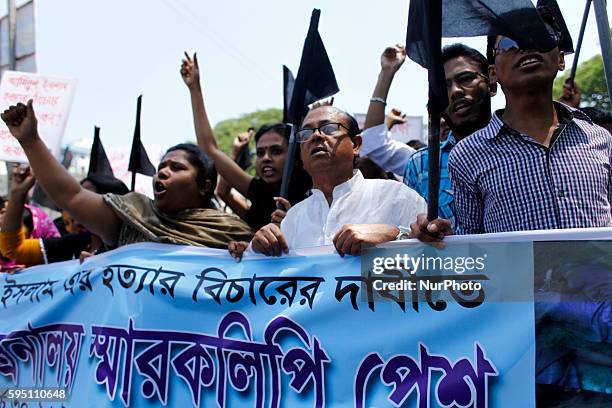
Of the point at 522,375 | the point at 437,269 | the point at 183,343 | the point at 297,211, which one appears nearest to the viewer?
the point at 522,375

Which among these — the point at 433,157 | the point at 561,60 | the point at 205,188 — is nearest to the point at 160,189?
the point at 205,188

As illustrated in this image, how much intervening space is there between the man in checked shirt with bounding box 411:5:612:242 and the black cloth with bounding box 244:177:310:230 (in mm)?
1519

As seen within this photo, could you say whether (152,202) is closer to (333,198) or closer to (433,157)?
(333,198)

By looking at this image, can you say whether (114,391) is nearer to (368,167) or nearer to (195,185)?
(195,185)

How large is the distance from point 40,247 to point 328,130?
2.17 m

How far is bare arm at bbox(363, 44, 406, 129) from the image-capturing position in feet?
13.3

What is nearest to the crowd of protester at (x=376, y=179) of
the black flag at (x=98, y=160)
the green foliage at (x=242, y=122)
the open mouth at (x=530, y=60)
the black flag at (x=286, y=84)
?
the open mouth at (x=530, y=60)

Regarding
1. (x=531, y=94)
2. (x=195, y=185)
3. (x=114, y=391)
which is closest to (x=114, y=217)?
(x=195, y=185)

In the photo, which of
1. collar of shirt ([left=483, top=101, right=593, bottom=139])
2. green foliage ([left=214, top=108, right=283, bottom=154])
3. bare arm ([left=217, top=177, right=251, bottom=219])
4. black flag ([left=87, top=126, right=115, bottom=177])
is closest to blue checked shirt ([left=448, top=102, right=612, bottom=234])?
collar of shirt ([left=483, top=101, right=593, bottom=139])

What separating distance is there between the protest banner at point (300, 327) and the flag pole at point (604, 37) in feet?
2.54

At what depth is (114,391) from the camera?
303cm

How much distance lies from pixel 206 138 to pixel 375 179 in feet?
4.88

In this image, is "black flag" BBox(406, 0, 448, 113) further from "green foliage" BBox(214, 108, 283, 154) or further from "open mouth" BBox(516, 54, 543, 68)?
"green foliage" BBox(214, 108, 283, 154)

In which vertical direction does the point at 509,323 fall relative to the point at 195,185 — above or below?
below
